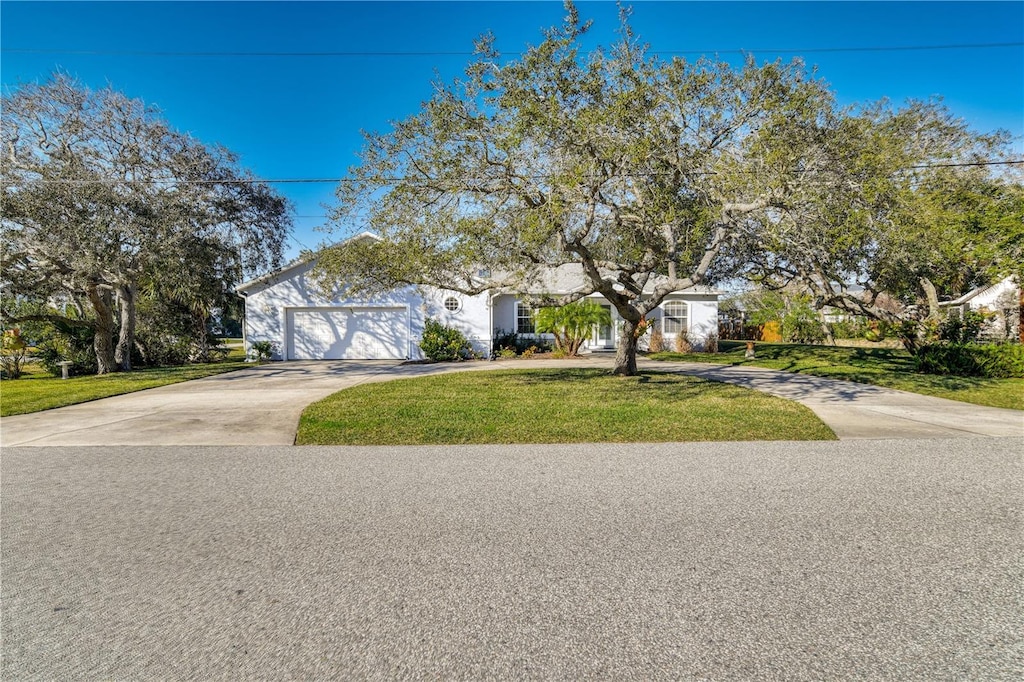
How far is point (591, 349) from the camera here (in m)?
22.5

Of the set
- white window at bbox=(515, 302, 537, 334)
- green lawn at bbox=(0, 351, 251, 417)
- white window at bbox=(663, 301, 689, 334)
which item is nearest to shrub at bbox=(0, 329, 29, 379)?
green lawn at bbox=(0, 351, 251, 417)

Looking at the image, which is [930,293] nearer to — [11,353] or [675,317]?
[675,317]

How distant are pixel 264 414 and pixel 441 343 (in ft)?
34.3

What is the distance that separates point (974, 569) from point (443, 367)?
14198 millimetres

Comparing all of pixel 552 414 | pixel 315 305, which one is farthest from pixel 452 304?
pixel 552 414

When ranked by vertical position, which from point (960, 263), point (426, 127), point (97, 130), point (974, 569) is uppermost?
point (97, 130)

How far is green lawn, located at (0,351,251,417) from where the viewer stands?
9.83 meters

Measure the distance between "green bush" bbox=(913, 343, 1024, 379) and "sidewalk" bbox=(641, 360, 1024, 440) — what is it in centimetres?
394

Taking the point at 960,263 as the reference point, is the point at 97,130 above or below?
above

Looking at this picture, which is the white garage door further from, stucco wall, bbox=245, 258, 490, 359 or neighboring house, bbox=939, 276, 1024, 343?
neighboring house, bbox=939, 276, 1024, 343

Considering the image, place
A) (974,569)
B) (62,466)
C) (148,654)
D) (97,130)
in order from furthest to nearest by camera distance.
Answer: (97,130)
(62,466)
(974,569)
(148,654)

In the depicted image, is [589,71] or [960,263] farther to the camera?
[960,263]

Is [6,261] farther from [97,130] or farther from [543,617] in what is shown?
[543,617]

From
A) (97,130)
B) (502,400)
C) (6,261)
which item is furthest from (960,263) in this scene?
(6,261)
